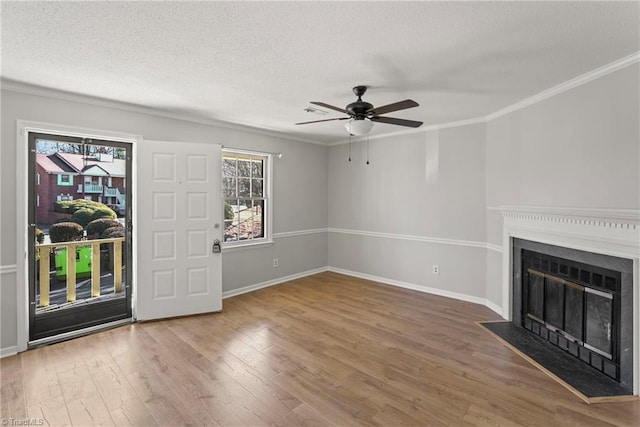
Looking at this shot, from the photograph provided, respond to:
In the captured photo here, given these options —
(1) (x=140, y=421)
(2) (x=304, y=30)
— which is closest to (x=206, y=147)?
(2) (x=304, y=30)

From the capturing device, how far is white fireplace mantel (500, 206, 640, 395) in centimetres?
226

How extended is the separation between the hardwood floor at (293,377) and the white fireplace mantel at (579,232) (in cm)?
53

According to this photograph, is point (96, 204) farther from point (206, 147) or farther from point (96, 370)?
point (96, 370)

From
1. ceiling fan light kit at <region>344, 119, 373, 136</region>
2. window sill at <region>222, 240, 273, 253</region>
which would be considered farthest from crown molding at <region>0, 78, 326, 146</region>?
ceiling fan light kit at <region>344, 119, 373, 136</region>

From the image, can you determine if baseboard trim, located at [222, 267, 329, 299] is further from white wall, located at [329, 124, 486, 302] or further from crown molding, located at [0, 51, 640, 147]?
crown molding, located at [0, 51, 640, 147]

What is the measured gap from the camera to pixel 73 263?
Result: 377cm

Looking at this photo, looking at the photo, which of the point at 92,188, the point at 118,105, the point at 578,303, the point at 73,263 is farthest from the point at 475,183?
the point at 73,263

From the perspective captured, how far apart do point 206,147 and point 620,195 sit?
4220 mm

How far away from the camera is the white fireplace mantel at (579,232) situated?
2.26m

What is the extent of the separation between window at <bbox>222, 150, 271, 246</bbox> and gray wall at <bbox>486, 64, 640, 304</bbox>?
11.3 ft

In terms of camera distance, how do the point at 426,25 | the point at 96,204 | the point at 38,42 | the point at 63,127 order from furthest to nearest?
1. the point at 96,204
2. the point at 63,127
3. the point at 38,42
4. the point at 426,25

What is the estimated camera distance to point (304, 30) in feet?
6.31

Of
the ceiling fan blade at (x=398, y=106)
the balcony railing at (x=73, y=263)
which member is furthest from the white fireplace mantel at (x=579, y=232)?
the balcony railing at (x=73, y=263)

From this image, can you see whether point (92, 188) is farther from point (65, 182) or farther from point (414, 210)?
point (414, 210)
